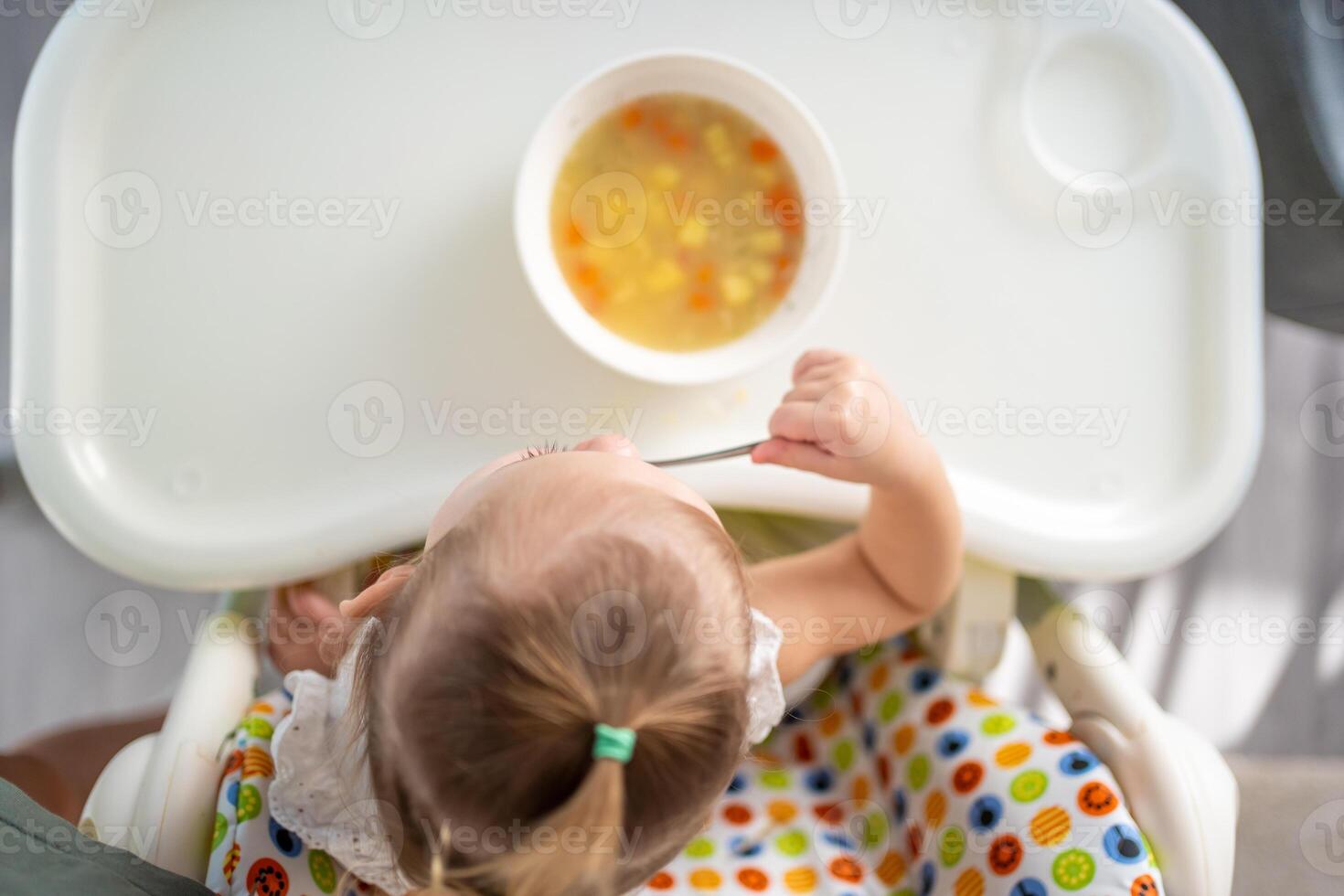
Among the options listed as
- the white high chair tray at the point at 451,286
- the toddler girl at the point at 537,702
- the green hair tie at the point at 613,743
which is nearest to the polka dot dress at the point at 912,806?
the toddler girl at the point at 537,702

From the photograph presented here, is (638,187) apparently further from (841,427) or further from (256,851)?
(256,851)

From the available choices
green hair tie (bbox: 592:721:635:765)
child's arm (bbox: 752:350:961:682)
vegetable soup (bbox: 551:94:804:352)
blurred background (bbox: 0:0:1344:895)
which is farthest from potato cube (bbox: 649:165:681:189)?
blurred background (bbox: 0:0:1344:895)

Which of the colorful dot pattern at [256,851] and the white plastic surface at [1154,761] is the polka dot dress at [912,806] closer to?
the white plastic surface at [1154,761]

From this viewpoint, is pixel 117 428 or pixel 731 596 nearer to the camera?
pixel 731 596

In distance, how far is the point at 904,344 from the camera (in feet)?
2.48

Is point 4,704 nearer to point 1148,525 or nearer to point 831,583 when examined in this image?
point 831,583

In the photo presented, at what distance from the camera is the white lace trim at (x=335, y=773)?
62 cm

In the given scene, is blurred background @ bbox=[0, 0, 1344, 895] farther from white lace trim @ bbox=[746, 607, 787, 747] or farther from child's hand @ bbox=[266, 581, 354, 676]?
white lace trim @ bbox=[746, 607, 787, 747]

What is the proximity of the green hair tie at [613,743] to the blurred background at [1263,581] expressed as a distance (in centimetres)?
80

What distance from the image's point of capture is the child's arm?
2.22 ft

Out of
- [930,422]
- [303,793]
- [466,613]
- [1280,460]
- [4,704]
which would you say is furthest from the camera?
[1280,460]

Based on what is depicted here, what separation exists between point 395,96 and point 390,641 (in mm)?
407

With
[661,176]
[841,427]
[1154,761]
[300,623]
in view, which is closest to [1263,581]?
[1154,761]

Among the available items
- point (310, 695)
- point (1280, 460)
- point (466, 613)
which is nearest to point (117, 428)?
point (310, 695)
